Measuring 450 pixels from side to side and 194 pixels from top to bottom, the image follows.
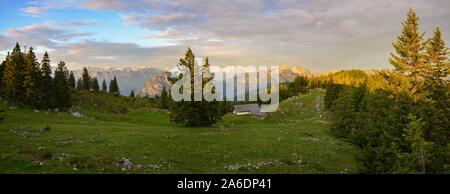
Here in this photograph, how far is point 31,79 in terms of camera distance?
8075 centimetres

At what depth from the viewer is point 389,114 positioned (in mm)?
35688

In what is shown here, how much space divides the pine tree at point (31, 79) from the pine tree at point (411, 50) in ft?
226

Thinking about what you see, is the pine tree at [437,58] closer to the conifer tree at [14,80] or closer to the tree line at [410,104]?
the tree line at [410,104]

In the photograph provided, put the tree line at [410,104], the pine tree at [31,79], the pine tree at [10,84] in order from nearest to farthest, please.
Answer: the tree line at [410,104] → the pine tree at [31,79] → the pine tree at [10,84]

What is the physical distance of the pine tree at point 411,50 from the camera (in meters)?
38.0

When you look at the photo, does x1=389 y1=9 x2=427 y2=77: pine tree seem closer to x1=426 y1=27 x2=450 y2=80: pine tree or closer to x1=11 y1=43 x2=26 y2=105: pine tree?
x1=426 y1=27 x2=450 y2=80: pine tree

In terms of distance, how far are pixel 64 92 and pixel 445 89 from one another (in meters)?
76.1

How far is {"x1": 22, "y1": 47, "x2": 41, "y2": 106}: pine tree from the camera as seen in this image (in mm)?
79000

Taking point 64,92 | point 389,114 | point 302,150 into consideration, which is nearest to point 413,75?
point 389,114

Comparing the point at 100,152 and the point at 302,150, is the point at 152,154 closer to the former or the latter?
the point at 100,152

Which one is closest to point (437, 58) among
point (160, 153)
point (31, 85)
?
point (160, 153)

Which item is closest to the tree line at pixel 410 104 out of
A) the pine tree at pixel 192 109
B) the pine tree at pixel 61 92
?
the pine tree at pixel 192 109

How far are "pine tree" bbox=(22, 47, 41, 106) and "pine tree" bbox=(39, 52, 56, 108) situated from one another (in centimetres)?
114
